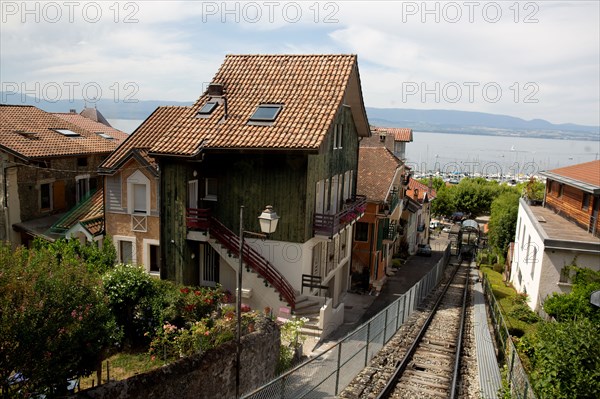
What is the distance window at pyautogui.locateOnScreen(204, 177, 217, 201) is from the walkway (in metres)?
11.8

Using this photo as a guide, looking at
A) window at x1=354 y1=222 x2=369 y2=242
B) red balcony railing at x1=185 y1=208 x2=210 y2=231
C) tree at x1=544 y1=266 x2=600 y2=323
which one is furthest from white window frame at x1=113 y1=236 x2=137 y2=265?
tree at x1=544 y1=266 x2=600 y2=323

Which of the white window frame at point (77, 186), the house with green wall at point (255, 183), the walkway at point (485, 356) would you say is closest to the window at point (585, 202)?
the walkway at point (485, 356)

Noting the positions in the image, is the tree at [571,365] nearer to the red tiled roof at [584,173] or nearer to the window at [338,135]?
the window at [338,135]

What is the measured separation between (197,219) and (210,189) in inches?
75.1

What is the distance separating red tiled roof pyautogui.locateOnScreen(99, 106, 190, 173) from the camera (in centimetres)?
1973

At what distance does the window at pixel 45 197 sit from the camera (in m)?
25.1

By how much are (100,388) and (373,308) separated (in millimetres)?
19716

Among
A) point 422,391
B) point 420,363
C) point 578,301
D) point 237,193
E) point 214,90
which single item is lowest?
point 420,363

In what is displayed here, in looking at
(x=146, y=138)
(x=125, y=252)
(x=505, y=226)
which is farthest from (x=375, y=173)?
(x=125, y=252)

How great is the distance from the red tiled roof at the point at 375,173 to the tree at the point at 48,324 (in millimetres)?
22445

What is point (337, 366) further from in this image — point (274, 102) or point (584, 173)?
point (584, 173)

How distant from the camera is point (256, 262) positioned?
62.6ft

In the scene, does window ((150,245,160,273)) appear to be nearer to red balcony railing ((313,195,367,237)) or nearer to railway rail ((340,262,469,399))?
red balcony railing ((313,195,367,237))

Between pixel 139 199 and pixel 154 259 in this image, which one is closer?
pixel 139 199
